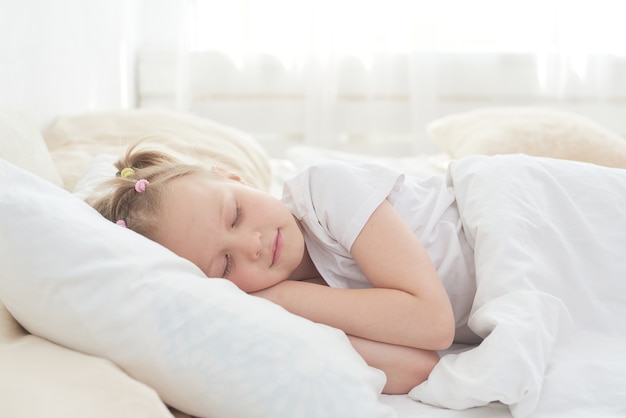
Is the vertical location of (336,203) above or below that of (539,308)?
above

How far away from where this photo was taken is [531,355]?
0.90m

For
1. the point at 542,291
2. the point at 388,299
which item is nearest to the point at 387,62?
the point at 542,291

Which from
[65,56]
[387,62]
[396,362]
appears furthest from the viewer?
[387,62]

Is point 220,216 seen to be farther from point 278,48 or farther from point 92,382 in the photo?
point 278,48

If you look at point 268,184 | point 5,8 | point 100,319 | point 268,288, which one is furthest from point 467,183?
point 5,8

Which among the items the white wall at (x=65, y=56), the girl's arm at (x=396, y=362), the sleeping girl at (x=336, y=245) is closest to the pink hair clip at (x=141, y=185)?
the sleeping girl at (x=336, y=245)

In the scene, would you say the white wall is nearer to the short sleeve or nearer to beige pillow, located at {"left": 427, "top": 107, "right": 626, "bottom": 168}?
the short sleeve

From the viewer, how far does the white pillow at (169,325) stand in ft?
2.46

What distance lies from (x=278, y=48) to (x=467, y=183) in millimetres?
2269

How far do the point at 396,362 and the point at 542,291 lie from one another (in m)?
0.26

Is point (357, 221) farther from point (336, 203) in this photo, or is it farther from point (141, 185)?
point (141, 185)

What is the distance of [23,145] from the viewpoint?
141 cm

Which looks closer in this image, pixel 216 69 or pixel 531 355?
pixel 531 355

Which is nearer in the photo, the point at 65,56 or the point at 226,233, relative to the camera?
the point at 226,233
